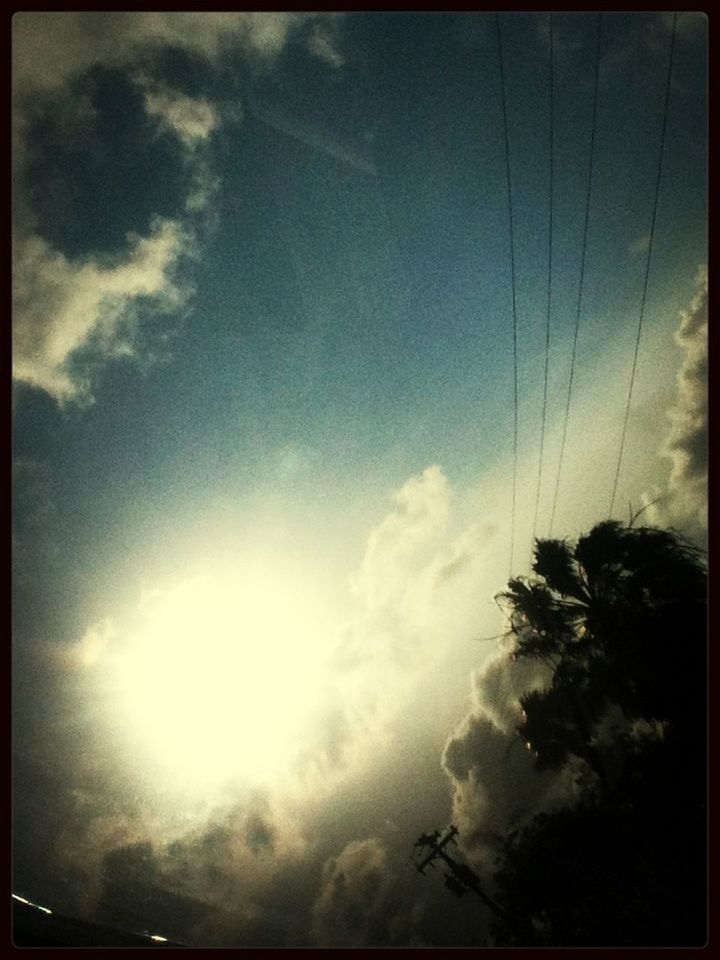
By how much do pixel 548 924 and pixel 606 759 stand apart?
498cm

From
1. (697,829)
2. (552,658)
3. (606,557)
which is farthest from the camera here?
(552,658)

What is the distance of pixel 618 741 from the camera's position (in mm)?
14039

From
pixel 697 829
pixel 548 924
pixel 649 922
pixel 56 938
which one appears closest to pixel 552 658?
pixel 697 829

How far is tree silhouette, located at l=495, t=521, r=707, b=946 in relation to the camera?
36.4 feet

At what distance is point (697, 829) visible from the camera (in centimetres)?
1109

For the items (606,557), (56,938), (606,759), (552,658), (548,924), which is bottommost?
(548,924)

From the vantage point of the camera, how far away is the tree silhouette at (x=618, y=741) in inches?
437
